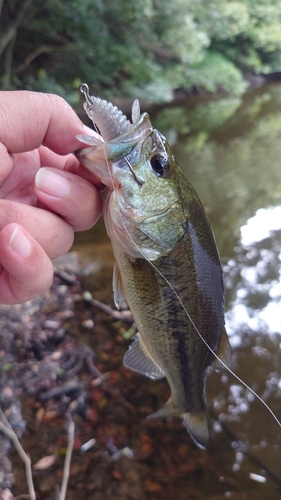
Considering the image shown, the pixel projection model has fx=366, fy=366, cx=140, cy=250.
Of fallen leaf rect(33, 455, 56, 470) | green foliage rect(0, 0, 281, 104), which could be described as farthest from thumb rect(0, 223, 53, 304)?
green foliage rect(0, 0, 281, 104)

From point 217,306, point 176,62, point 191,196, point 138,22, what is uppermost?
point 191,196

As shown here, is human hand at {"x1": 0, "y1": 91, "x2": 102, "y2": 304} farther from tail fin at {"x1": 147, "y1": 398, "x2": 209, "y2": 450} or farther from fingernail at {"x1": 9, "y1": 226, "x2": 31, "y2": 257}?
tail fin at {"x1": 147, "y1": 398, "x2": 209, "y2": 450}

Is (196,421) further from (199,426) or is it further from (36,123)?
(36,123)

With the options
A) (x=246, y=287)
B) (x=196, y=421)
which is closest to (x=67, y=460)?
(x=196, y=421)

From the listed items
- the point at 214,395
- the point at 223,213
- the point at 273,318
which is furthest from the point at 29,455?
the point at 223,213

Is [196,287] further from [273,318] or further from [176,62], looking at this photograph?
[176,62]

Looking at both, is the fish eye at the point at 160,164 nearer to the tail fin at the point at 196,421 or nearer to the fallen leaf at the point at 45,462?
the tail fin at the point at 196,421

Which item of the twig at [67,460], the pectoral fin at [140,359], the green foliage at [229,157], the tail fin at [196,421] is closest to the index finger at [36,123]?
the pectoral fin at [140,359]
